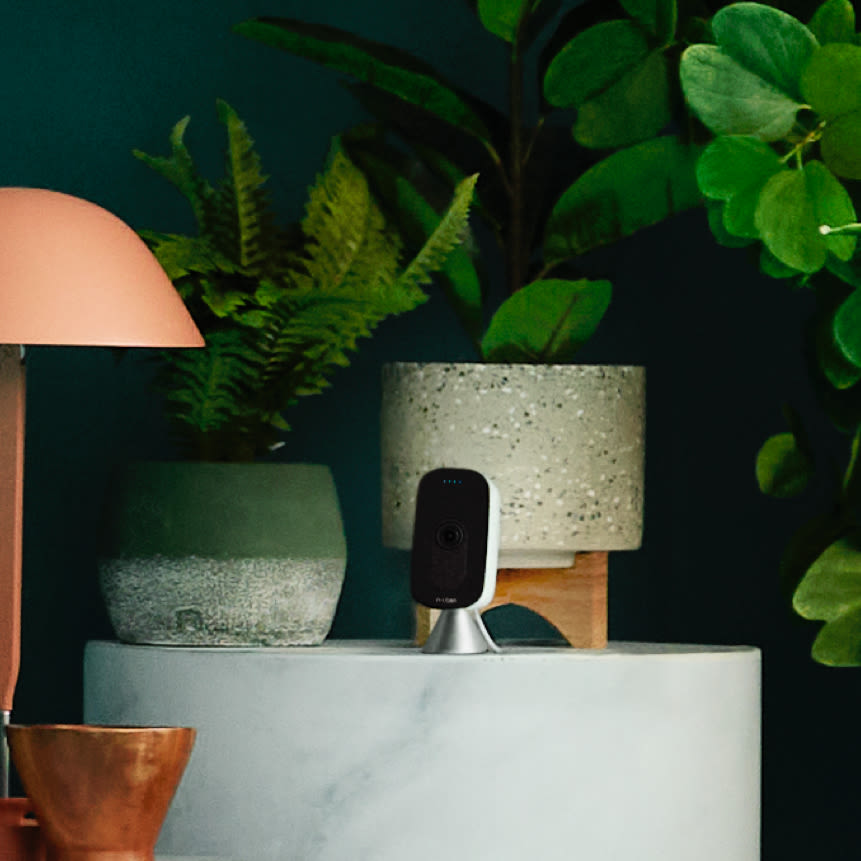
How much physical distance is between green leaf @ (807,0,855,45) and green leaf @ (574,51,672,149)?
296 mm

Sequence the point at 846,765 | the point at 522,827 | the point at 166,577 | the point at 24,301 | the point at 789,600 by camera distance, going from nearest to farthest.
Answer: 1. the point at 24,301
2. the point at 522,827
3. the point at 166,577
4. the point at 789,600
5. the point at 846,765

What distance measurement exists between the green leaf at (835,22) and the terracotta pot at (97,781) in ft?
2.62

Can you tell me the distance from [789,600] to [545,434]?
0.32 metres

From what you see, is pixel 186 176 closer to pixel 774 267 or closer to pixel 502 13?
pixel 502 13

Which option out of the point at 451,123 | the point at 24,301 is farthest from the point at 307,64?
the point at 24,301

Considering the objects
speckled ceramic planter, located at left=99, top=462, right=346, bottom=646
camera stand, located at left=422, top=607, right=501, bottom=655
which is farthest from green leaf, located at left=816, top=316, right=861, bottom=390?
speckled ceramic planter, located at left=99, top=462, right=346, bottom=646

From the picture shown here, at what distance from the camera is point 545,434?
172 centimetres

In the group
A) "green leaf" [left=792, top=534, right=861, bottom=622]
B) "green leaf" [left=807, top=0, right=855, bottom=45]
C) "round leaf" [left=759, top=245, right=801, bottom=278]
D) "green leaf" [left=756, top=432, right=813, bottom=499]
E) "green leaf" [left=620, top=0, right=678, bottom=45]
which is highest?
"green leaf" [left=620, top=0, right=678, bottom=45]

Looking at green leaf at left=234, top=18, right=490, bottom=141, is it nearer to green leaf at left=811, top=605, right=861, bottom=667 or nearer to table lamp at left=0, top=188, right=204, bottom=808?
table lamp at left=0, top=188, right=204, bottom=808

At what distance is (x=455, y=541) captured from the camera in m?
1.62

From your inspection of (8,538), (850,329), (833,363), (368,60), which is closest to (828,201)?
(850,329)

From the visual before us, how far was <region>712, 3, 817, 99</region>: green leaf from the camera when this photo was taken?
4.56 ft

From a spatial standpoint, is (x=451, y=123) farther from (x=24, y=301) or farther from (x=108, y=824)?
(x=108, y=824)

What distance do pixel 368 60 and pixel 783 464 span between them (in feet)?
2.02
